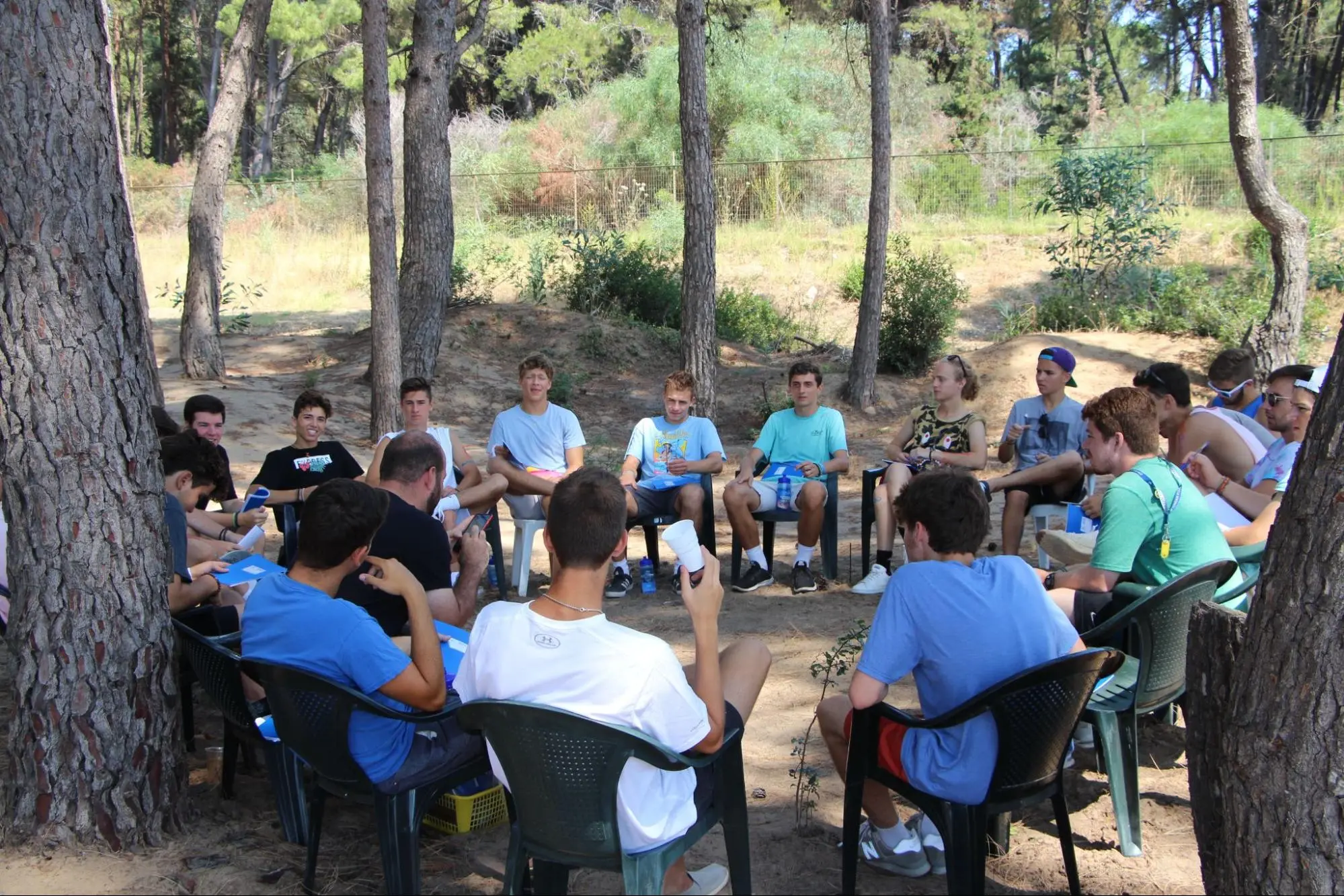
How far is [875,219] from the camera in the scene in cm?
1177

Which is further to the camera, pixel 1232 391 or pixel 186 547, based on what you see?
pixel 1232 391

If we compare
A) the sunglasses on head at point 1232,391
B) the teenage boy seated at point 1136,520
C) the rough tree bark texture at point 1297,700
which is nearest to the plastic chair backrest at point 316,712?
the rough tree bark texture at point 1297,700

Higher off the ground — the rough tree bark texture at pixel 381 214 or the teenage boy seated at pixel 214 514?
the rough tree bark texture at pixel 381 214

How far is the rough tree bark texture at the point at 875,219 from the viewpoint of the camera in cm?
1136

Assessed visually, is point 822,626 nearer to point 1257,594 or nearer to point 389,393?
point 1257,594

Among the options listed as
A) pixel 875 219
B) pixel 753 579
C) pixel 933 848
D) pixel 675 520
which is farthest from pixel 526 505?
pixel 875 219

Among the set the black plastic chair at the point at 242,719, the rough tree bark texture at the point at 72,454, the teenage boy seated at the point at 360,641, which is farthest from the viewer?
the black plastic chair at the point at 242,719

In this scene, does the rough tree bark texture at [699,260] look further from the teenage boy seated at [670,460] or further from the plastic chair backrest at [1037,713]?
the plastic chair backrest at [1037,713]

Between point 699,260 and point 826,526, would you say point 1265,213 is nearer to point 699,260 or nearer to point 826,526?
point 699,260

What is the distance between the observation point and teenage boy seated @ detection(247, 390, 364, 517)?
5543 mm

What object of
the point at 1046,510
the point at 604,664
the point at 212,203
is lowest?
the point at 1046,510

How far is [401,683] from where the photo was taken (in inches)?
110

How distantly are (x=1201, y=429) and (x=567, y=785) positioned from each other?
3718mm

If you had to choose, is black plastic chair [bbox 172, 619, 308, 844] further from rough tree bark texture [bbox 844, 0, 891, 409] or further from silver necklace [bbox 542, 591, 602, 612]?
rough tree bark texture [bbox 844, 0, 891, 409]
